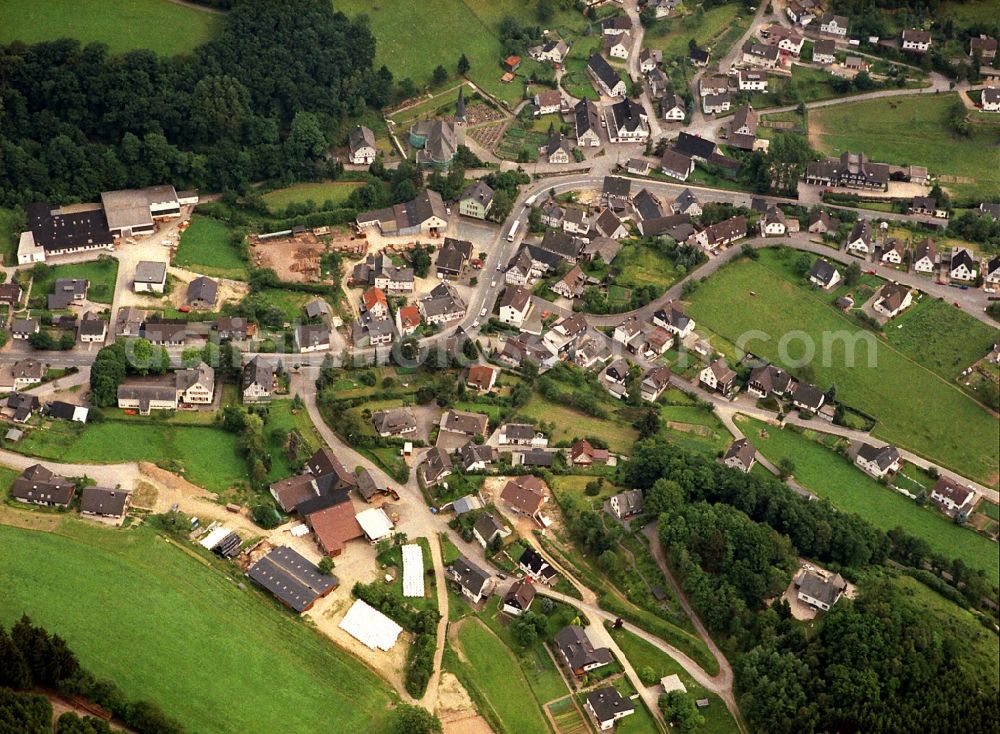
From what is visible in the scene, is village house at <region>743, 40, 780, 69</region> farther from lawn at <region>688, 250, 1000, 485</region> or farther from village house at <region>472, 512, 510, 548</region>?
village house at <region>472, 512, 510, 548</region>

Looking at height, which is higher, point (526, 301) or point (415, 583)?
point (526, 301)

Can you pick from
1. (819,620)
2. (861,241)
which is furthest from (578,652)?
(861,241)

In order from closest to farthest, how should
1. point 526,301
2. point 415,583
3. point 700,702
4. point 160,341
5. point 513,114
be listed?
1. point 700,702
2. point 415,583
3. point 160,341
4. point 526,301
5. point 513,114

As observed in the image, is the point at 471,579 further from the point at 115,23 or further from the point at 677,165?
the point at 115,23

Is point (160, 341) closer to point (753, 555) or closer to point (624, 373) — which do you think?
point (624, 373)

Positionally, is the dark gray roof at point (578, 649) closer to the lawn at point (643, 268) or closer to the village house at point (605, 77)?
the lawn at point (643, 268)

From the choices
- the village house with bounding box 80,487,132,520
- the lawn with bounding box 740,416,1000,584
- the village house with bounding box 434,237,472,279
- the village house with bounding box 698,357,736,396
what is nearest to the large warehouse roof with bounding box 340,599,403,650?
the village house with bounding box 80,487,132,520

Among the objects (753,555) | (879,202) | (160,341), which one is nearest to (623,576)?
(753,555)
